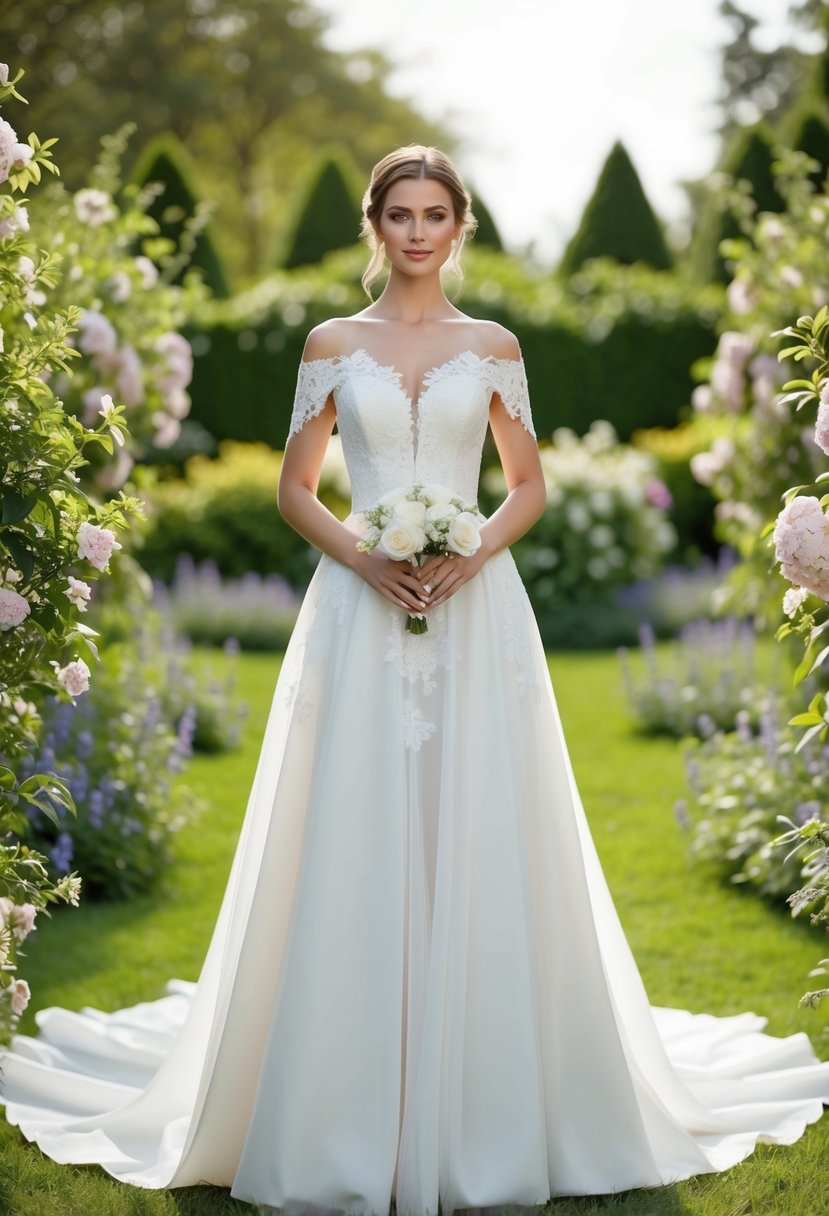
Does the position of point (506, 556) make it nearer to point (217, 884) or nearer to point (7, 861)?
point (7, 861)

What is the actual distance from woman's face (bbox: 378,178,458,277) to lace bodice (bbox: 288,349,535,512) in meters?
0.25

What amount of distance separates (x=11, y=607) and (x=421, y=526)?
95 centimetres

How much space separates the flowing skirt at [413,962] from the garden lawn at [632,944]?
0.09 m

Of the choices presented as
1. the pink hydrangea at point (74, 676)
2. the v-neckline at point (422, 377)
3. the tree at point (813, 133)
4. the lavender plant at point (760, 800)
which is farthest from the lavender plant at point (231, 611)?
the tree at point (813, 133)

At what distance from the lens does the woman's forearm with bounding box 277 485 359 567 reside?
11.2ft

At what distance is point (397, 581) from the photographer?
3.32 meters

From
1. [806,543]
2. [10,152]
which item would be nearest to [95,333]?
[10,152]

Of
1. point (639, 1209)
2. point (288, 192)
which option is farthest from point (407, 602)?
point (288, 192)

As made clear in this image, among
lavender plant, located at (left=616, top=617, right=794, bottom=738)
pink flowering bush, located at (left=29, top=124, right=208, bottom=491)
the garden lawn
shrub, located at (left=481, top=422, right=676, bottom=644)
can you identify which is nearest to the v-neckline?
the garden lawn

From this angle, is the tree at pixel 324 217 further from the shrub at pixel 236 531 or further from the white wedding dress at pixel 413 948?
the white wedding dress at pixel 413 948

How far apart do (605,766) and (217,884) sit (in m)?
2.74

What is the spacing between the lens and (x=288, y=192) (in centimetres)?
3853

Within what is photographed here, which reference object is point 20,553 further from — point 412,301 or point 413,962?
point 413,962

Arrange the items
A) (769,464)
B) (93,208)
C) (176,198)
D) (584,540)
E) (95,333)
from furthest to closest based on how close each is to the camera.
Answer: (176,198), (584,540), (769,464), (93,208), (95,333)
